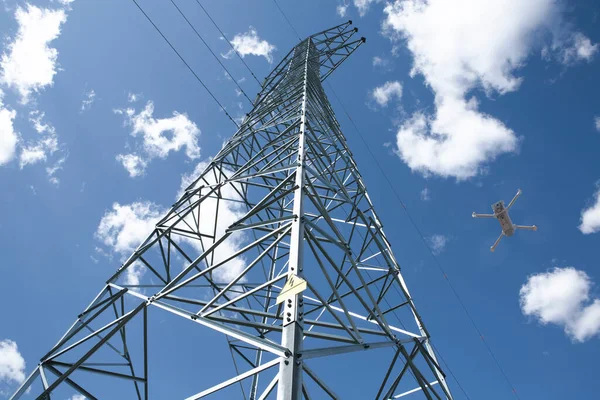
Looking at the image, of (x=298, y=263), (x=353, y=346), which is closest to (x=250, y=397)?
(x=353, y=346)

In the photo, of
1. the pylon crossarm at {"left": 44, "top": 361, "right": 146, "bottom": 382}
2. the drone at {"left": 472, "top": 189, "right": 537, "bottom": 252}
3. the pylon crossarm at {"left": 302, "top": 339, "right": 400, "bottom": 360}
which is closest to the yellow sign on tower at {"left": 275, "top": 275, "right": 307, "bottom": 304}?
the pylon crossarm at {"left": 302, "top": 339, "right": 400, "bottom": 360}

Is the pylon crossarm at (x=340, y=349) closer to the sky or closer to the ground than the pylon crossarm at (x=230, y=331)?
closer to the ground

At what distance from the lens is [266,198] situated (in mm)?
6238

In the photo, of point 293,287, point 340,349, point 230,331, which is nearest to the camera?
point 293,287

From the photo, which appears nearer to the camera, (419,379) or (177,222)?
(419,379)

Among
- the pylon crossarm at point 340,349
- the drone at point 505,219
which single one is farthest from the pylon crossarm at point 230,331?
the drone at point 505,219

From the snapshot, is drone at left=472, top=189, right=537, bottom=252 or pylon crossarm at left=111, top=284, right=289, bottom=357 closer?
pylon crossarm at left=111, top=284, right=289, bottom=357

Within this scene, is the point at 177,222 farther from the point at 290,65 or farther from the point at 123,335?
the point at 290,65

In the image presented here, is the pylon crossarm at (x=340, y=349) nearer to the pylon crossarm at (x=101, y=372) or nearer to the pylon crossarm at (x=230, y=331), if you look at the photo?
the pylon crossarm at (x=230, y=331)

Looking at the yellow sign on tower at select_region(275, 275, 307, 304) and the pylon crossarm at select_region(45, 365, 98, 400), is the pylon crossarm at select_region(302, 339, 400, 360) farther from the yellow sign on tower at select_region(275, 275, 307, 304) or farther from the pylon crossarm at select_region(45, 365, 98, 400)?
the pylon crossarm at select_region(45, 365, 98, 400)

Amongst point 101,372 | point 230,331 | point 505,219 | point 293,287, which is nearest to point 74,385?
point 101,372

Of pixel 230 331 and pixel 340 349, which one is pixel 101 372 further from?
pixel 340 349

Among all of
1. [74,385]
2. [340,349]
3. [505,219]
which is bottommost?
[340,349]

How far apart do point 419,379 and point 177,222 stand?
212 inches
